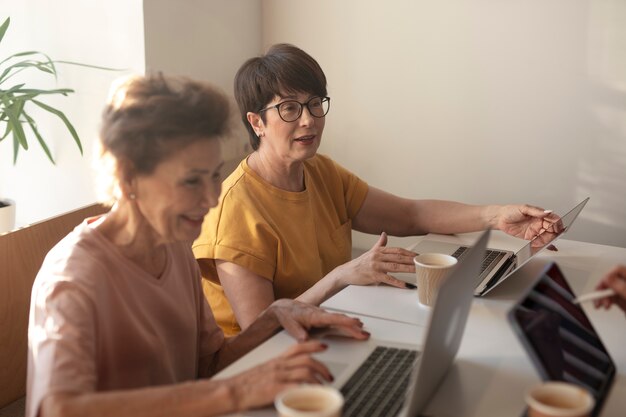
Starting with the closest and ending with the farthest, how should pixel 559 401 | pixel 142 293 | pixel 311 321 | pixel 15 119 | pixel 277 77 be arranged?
pixel 559 401 → pixel 142 293 → pixel 311 321 → pixel 277 77 → pixel 15 119

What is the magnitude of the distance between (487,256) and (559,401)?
1.08m

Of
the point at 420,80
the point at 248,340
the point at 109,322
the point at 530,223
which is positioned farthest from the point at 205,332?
the point at 420,80

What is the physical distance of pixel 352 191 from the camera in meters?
2.43

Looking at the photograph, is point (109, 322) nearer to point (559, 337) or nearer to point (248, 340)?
point (248, 340)

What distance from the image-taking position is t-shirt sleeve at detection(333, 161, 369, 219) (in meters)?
2.42

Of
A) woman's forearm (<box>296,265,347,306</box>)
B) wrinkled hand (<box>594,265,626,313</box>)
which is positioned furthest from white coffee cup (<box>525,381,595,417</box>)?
woman's forearm (<box>296,265,347,306</box>)

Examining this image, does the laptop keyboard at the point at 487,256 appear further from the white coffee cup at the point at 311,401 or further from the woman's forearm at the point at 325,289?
the white coffee cup at the point at 311,401

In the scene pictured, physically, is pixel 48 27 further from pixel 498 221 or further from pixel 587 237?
pixel 587 237

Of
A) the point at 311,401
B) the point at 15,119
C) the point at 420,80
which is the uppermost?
the point at 420,80

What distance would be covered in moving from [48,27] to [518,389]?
2.11 meters

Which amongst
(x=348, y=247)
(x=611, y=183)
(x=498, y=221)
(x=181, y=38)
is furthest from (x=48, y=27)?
(x=611, y=183)

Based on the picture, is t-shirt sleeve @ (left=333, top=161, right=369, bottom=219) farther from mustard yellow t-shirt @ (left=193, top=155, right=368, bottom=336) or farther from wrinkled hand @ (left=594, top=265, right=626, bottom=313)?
wrinkled hand @ (left=594, top=265, right=626, bottom=313)

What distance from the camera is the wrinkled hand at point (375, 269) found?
1.91 meters

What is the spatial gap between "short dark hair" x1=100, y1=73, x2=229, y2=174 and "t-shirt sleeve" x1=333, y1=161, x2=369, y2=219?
106 cm
